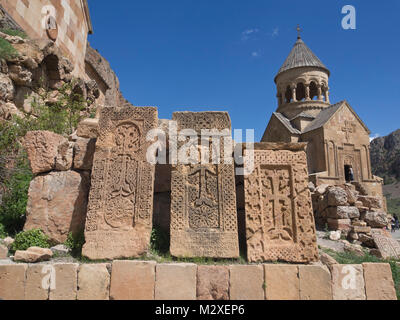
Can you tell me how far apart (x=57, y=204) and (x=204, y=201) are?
215cm

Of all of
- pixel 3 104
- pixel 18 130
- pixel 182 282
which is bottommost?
pixel 182 282

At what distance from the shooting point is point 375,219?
679 centimetres

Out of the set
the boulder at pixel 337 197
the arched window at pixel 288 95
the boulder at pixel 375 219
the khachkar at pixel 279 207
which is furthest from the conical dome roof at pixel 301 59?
the khachkar at pixel 279 207

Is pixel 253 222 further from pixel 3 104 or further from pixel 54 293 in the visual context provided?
pixel 3 104

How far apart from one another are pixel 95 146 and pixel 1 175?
2079 millimetres

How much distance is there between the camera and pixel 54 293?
3051 mm

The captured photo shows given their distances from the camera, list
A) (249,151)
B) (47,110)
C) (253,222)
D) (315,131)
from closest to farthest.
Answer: (253,222) → (249,151) → (47,110) → (315,131)

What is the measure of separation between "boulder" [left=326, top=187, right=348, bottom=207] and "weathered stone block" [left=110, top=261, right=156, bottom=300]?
5587 millimetres

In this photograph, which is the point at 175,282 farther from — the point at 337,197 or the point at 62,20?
the point at 62,20

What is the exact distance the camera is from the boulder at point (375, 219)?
6746 millimetres

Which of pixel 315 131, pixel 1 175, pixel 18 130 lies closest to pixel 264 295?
pixel 1 175

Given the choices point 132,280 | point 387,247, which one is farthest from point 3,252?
point 387,247

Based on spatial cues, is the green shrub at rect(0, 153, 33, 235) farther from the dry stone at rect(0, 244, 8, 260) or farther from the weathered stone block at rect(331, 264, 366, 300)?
the weathered stone block at rect(331, 264, 366, 300)

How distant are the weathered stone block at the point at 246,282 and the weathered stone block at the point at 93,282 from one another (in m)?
1.46
